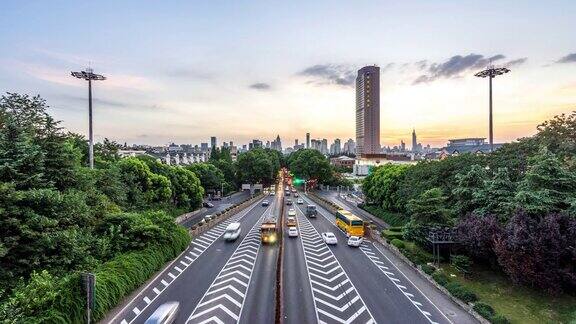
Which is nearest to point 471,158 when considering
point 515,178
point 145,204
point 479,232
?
point 515,178

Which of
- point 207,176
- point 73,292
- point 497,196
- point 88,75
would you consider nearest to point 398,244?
point 497,196

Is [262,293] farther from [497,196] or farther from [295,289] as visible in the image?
[497,196]

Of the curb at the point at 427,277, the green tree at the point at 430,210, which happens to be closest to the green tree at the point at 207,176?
the curb at the point at 427,277

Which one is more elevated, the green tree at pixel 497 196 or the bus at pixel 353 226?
the green tree at pixel 497 196

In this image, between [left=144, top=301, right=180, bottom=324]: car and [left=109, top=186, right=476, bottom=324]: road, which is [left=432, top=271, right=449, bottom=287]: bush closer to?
[left=109, top=186, right=476, bottom=324]: road

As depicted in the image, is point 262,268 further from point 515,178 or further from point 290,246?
point 515,178

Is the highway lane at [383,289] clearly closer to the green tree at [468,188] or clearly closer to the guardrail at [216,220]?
the green tree at [468,188]
